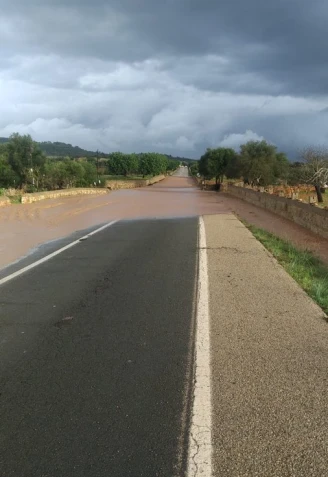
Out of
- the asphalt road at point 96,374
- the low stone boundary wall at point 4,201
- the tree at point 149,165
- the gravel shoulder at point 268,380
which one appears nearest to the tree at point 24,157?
the low stone boundary wall at point 4,201

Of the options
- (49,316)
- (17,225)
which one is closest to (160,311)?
(49,316)

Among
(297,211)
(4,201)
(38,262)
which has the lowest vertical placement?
(38,262)

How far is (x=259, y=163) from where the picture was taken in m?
66.6

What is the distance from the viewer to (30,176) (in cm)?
7425

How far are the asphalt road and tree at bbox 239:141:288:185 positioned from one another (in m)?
59.8

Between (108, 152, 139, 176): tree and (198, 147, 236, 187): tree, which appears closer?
(198, 147, 236, 187): tree

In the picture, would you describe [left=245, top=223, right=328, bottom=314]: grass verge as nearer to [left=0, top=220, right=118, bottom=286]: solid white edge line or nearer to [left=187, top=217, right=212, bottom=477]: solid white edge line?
[left=187, top=217, right=212, bottom=477]: solid white edge line

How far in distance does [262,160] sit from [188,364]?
6488 cm

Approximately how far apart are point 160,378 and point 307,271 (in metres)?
6.66

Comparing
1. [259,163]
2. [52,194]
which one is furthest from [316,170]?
[52,194]

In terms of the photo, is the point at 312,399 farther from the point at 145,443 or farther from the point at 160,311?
the point at 160,311

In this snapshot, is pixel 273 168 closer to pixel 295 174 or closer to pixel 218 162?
pixel 295 174

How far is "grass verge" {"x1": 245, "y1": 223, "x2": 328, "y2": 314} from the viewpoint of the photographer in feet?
25.3

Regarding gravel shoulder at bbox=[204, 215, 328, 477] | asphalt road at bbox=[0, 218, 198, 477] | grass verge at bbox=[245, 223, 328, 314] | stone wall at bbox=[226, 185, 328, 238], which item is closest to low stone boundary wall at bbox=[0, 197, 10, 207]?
stone wall at bbox=[226, 185, 328, 238]
